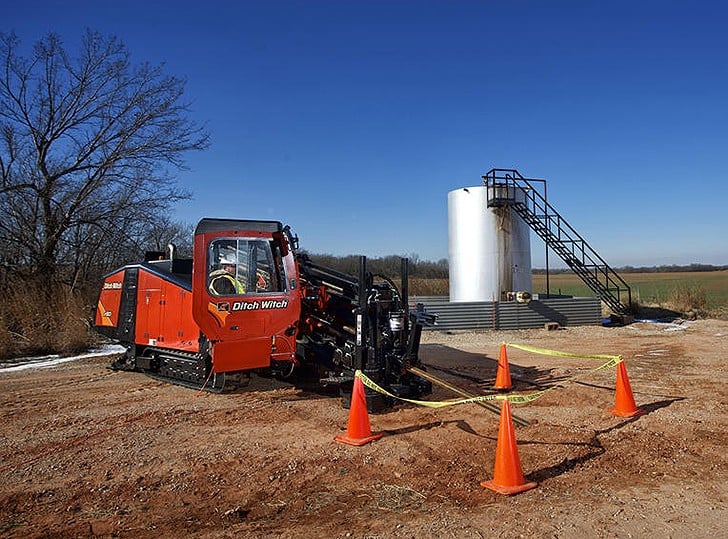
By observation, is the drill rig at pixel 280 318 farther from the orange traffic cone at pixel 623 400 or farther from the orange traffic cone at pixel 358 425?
the orange traffic cone at pixel 623 400

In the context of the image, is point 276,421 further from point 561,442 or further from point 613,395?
point 613,395

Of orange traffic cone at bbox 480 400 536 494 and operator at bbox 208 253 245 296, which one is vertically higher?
operator at bbox 208 253 245 296

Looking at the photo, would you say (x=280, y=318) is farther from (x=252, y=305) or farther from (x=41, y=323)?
(x=41, y=323)

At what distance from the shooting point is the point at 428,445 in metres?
6.32

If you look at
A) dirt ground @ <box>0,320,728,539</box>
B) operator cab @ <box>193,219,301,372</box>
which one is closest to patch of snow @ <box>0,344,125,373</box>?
dirt ground @ <box>0,320,728,539</box>

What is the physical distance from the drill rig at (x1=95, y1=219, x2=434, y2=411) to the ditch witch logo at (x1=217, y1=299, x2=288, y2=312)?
0.05 feet

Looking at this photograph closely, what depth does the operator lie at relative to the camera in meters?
7.89

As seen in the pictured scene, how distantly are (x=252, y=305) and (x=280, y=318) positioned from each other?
1.48 ft

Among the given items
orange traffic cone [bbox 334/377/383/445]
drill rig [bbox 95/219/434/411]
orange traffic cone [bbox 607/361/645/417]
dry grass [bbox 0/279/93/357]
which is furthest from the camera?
dry grass [bbox 0/279/93/357]

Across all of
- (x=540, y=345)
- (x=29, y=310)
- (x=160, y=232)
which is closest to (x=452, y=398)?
(x=540, y=345)

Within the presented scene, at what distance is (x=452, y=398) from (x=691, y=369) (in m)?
5.96

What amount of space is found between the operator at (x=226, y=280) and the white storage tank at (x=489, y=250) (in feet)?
51.0

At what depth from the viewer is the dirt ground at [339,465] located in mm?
4391

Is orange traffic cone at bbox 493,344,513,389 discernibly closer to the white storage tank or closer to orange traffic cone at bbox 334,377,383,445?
orange traffic cone at bbox 334,377,383,445
